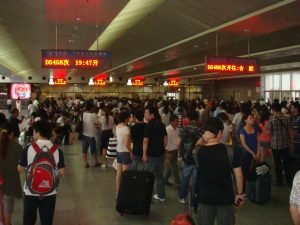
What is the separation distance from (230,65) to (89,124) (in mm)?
6877

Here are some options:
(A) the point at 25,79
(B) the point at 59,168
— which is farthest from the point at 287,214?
(A) the point at 25,79

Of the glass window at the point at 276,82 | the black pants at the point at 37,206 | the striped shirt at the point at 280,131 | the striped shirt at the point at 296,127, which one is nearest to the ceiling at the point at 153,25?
the striped shirt at the point at 296,127

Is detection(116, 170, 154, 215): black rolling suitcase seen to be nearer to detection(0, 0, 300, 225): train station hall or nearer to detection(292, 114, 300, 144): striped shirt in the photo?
detection(0, 0, 300, 225): train station hall

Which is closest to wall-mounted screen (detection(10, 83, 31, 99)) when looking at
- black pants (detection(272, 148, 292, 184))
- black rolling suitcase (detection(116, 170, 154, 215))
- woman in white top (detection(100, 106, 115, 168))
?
woman in white top (detection(100, 106, 115, 168))

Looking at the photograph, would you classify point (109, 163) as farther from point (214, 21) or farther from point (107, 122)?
point (214, 21)

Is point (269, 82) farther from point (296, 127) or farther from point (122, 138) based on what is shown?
point (122, 138)

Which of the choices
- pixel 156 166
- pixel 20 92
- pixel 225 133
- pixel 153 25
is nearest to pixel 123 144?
pixel 156 166

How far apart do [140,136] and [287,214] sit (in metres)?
2.87

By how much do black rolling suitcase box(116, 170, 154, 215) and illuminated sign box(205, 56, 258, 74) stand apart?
28.7 feet

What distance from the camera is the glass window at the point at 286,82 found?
3275 centimetres

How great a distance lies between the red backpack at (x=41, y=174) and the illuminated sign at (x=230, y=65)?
10891mm

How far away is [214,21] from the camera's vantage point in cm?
1241

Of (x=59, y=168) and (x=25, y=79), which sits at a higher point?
(x=25, y=79)

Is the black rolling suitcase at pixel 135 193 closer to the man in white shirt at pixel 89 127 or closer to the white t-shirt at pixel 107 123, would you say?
the man in white shirt at pixel 89 127
